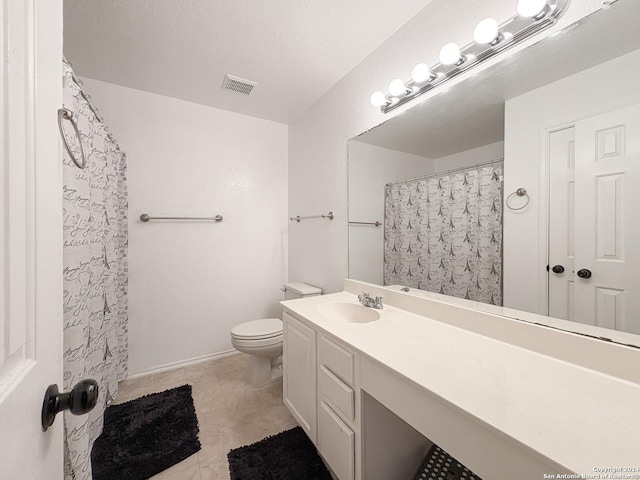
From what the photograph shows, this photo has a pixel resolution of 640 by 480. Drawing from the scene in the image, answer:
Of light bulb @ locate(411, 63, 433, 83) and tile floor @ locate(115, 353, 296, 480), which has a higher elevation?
light bulb @ locate(411, 63, 433, 83)

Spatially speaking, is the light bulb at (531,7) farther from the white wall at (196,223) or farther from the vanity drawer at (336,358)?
the white wall at (196,223)

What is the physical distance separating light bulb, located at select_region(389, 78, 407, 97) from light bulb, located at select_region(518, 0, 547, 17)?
20.9 inches

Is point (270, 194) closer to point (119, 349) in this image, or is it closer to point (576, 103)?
point (119, 349)

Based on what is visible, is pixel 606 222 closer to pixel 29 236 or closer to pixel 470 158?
pixel 470 158

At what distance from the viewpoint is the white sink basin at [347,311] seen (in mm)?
1441

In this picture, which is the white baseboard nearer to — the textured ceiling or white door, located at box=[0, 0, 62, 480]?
white door, located at box=[0, 0, 62, 480]

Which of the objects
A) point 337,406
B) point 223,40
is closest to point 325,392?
point 337,406

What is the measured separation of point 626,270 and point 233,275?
2.44 metres

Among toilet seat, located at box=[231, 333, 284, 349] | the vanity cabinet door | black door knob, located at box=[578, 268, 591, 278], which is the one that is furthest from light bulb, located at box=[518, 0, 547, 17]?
toilet seat, located at box=[231, 333, 284, 349]

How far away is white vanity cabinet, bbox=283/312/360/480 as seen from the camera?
3.22ft

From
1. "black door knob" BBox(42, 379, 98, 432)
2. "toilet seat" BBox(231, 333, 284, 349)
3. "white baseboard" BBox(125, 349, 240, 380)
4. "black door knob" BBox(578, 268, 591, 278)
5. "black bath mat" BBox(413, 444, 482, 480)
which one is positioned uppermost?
"black door knob" BBox(578, 268, 591, 278)

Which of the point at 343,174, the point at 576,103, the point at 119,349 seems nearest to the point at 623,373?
the point at 576,103

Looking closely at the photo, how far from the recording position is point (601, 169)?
2.63 ft

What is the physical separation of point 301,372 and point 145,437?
3.14 feet
